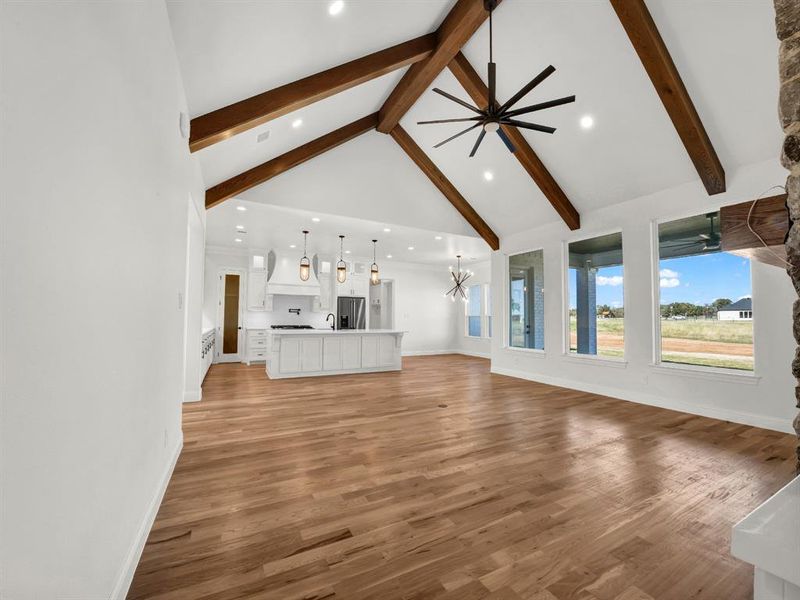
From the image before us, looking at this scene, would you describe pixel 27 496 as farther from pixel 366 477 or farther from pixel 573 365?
pixel 573 365

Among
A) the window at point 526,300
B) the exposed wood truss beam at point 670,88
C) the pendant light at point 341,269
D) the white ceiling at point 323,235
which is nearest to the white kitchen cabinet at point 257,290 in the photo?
the white ceiling at point 323,235

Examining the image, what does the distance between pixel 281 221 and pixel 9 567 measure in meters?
5.96

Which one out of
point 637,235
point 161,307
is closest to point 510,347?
point 637,235

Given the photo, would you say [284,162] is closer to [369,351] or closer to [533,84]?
[533,84]

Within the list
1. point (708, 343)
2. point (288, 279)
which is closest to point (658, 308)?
point (708, 343)

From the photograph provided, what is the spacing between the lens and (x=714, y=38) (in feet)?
10.3

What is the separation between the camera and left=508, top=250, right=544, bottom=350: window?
663cm

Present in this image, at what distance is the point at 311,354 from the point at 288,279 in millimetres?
2749

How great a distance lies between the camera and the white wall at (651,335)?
146 inches

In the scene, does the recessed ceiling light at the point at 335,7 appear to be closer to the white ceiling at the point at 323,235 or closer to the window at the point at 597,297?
the white ceiling at the point at 323,235

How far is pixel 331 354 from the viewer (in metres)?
6.91

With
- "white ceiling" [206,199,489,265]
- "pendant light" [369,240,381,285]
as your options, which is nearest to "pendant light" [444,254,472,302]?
"white ceiling" [206,199,489,265]

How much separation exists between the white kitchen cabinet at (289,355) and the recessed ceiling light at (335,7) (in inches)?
200

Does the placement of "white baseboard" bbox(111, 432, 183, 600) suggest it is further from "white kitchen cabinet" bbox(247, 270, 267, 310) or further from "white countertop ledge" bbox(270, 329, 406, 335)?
"white kitchen cabinet" bbox(247, 270, 267, 310)
